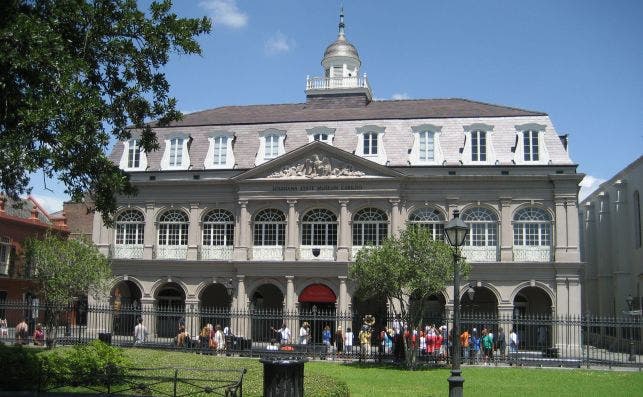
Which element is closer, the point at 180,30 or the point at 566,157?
the point at 180,30

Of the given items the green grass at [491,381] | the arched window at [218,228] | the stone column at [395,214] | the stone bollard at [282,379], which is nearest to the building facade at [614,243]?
the stone column at [395,214]

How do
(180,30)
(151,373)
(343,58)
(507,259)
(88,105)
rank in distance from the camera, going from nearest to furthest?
(88,105) → (180,30) → (151,373) → (507,259) → (343,58)

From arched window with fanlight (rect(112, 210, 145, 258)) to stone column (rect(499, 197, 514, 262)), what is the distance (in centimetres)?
1950

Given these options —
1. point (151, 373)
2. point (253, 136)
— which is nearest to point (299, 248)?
point (253, 136)

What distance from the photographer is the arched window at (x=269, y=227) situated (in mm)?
38531

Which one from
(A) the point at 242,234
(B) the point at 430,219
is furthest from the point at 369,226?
(A) the point at 242,234

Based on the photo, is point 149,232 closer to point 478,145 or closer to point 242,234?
point 242,234

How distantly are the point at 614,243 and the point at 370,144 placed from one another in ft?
54.3

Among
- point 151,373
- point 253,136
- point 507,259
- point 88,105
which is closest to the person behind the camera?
point 88,105

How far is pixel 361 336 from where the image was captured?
1129 inches

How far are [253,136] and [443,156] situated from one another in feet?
35.4

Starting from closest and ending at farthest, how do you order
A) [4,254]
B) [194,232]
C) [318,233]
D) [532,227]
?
1. [532,227]
2. [318,233]
3. [194,232]
4. [4,254]

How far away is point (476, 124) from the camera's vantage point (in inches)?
1492

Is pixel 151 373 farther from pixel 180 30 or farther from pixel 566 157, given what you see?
pixel 566 157
